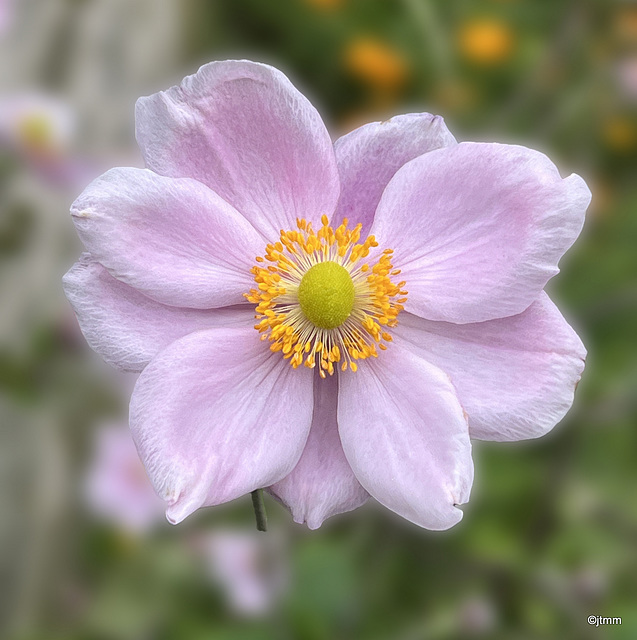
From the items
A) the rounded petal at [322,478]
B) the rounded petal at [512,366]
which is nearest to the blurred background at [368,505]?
the rounded petal at [322,478]

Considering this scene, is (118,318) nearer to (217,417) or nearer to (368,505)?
(217,417)

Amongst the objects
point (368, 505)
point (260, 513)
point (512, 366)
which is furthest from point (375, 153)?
point (368, 505)

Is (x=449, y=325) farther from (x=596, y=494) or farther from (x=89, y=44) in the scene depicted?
(x=89, y=44)

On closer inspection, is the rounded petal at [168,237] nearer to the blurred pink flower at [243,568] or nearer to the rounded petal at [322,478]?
the rounded petal at [322,478]

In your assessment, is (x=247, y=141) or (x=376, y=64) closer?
(x=247, y=141)

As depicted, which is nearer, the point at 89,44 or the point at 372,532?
the point at 372,532

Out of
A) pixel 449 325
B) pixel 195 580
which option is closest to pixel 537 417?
pixel 449 325
